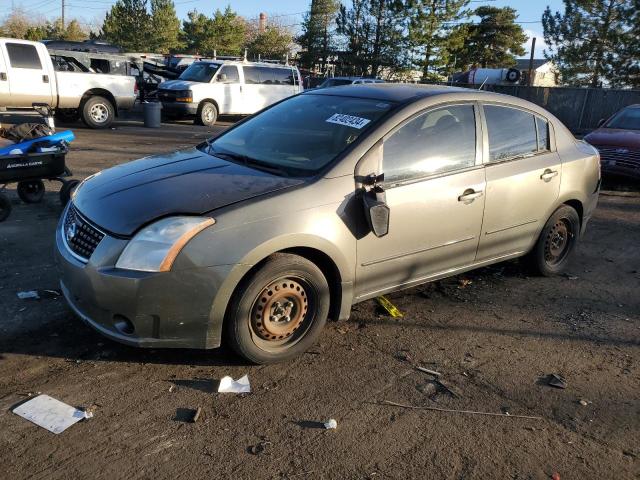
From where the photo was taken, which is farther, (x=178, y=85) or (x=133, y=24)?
(x=133, y=24)

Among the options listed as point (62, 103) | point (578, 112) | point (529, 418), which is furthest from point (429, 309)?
point (578, 112)

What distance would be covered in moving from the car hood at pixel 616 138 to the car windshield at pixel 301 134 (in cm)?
735

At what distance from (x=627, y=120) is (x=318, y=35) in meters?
35.8

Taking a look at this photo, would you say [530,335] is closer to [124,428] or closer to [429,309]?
[429,309]

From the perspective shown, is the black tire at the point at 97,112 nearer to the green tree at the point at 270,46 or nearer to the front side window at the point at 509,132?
the front side window at the point at 509,132

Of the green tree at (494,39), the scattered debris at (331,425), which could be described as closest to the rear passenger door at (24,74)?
the scattered debris at (331,425)

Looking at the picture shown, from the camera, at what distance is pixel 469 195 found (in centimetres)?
421

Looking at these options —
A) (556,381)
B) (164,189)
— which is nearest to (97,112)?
(164,189)

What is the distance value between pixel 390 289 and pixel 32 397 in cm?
233

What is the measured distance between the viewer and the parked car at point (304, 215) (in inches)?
123

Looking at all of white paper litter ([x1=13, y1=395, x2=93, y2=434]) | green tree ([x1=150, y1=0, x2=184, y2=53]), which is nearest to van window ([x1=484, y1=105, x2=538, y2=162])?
white paper litter ([x1=13, y1=395, x2=93, y2=434])

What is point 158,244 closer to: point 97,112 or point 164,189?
point 164,189

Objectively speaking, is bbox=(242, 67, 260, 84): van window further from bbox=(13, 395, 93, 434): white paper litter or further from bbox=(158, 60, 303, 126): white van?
bbox=(13, 395, 93, 434): white paper litter

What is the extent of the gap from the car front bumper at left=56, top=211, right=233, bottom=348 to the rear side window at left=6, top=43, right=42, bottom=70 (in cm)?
1186
